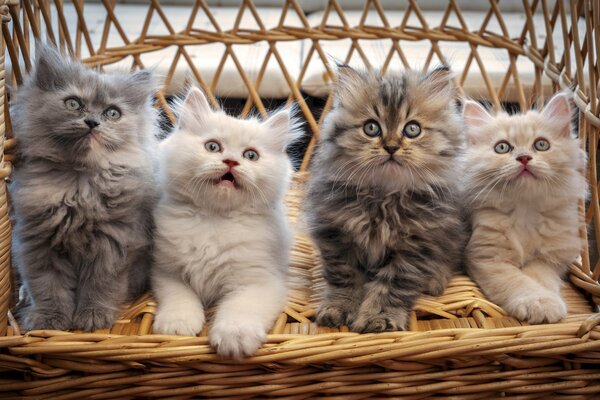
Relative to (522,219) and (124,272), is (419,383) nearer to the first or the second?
(522,219)

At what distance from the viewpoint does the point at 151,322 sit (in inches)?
56.0

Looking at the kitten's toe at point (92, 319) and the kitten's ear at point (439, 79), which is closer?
the kitten's toe at point (92, 319)

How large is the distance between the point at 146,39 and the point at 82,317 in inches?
53.6

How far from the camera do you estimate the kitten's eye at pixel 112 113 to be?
57.2 inches

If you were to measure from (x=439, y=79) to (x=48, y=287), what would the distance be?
1078mm

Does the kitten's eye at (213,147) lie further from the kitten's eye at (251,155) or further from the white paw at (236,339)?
the white paw at (236,339)

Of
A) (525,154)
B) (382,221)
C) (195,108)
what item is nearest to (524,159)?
(525,154)

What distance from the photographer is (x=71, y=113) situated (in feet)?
4.58

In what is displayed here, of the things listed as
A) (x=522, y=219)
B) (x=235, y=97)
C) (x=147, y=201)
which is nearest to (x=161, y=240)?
(x=147, y=201)

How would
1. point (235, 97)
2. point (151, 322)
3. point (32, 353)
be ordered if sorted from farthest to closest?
point (235, 97) → point (151, 322) → point (32, 353)

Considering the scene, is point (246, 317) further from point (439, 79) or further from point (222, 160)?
point (439, 79)

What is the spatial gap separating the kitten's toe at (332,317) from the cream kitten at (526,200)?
40cm

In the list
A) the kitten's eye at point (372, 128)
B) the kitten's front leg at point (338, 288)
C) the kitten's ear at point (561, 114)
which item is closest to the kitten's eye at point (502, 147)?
the kitten's ear at point (561, 114)

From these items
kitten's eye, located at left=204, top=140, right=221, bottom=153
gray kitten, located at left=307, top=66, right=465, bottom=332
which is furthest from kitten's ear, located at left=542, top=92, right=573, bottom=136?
kitten's eye, located at left=204, top=140, right=221, bottom=153
